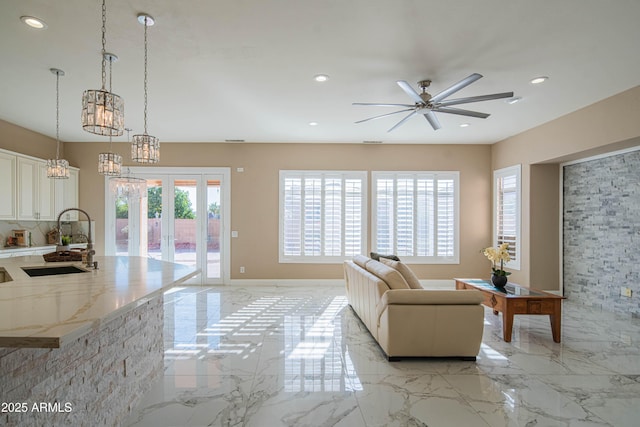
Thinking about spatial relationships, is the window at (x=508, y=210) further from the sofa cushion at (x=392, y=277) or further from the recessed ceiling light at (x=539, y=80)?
the sofa cushion at (x=392, y=277)

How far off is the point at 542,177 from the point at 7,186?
8.51 meters

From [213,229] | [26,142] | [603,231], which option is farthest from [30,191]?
[603,231]

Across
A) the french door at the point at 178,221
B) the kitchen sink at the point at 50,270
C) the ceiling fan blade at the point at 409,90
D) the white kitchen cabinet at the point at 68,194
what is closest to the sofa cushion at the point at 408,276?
the ceiling fan blade at the point at 409,90

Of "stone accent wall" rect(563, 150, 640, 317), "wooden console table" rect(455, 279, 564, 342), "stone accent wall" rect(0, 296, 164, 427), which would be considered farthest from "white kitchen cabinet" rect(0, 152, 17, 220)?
"stone accent wall" rect(563, 150, 640, 317)

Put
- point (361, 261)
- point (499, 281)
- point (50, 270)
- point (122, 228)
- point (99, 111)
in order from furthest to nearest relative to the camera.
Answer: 1. point (122, 228)
2. point (361, 261)
3. point (499, 281)
4. point (50, 270)
5. point (99, 111)

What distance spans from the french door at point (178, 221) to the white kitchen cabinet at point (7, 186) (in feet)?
5.31

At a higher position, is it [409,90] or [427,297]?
[409,90]

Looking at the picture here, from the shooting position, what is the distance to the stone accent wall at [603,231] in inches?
184

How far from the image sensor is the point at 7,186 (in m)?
5.00

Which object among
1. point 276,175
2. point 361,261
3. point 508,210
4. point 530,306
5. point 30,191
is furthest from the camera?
point 276,175

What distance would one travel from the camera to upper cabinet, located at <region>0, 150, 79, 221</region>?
16.3 ft

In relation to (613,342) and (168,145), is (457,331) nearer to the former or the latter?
(613,342)

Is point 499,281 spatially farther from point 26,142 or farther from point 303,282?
point 26,142

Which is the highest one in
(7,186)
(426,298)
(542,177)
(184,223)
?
(542,177)
